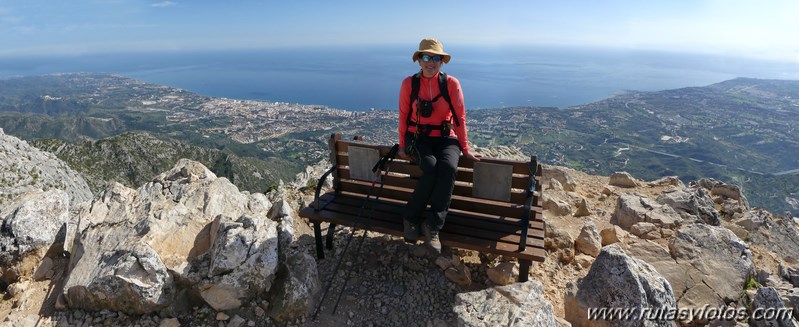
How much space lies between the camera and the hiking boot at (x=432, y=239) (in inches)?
193

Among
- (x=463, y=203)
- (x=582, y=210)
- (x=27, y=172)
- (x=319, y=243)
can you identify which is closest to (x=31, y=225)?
(x=319, y=243)

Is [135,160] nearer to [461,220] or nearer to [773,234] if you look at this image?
[461,220]

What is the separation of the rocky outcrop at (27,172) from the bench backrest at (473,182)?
48.9 feet

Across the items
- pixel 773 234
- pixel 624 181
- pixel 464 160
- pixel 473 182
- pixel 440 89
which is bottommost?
pixel 773 234

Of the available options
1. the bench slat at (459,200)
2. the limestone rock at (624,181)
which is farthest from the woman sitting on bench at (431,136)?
the limestone rock at (624,181)

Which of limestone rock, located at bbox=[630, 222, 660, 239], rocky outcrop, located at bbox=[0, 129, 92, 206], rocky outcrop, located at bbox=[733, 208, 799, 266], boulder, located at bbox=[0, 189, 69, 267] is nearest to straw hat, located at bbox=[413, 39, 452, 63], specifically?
limestone rock, located at bbox=[630, 222, 660, 239]

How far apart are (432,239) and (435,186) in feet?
2.43

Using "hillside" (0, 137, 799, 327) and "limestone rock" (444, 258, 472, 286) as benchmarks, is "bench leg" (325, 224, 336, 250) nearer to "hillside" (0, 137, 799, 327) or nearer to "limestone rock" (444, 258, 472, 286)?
"hillside" (0, 137, 799, 327)

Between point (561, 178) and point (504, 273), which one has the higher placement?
point (504, 273)

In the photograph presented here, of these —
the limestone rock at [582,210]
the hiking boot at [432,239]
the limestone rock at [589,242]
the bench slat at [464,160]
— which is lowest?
the limestone rock at [582,210]

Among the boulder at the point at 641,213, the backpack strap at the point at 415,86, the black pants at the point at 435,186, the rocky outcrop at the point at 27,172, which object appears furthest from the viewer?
the rocky outcrop at the point at 27,172

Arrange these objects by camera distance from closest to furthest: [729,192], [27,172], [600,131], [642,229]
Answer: [642,229] < [729,192] < [27,172] < [600,131]

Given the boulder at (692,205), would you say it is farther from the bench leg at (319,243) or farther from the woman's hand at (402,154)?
the bench leg at (319,243)

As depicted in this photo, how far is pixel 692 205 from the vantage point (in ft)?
28.9
